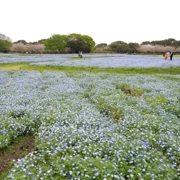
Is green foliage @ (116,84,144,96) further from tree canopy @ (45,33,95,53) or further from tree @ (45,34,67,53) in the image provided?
tree @ (45,34,67,53)

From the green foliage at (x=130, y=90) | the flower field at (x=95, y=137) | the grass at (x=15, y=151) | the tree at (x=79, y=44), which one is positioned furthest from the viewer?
the tree at (x=79, y=44)

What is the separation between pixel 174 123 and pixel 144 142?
7.12 feet

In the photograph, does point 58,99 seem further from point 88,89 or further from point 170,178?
point 170,178

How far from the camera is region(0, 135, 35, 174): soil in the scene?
6.26m

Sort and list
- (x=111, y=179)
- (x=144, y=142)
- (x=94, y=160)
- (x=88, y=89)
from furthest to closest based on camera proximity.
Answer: (x=88, y=89) < (x=144, y=142) < (x=94, y=160) < (x=111, y=179)

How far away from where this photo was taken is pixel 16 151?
6.90 m

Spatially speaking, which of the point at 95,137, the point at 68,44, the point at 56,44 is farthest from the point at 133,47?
the point at 95,137

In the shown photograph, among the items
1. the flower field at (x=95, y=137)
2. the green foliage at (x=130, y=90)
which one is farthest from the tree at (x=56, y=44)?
the flower field at (x=95, y=137)

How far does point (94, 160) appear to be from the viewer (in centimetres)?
521

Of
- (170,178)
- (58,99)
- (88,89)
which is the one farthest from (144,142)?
(88,89)

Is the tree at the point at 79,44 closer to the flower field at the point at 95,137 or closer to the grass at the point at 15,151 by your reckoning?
the flower field at the point at 95,137

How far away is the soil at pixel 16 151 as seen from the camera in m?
6.26

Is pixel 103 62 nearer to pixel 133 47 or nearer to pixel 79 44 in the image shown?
pixel 79 44

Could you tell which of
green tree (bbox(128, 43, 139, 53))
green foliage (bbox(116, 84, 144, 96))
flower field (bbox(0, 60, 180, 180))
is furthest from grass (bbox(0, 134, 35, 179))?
green tree (bbox(128, 43, 139, 53))
